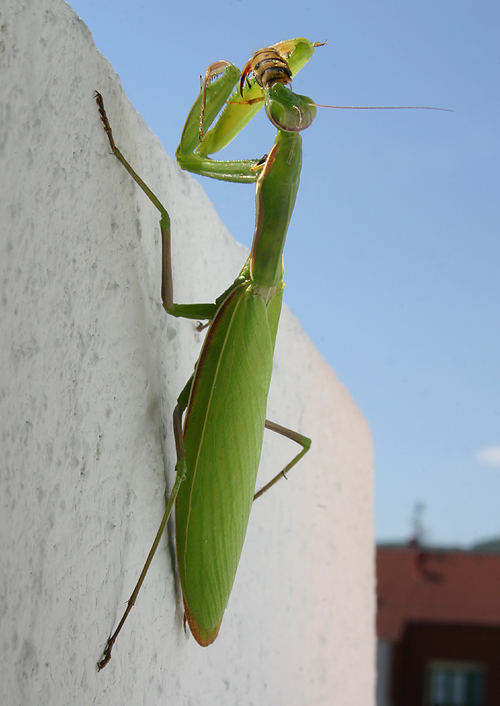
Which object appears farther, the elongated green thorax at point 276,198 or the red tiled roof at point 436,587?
the red tiled roof at point 436,587

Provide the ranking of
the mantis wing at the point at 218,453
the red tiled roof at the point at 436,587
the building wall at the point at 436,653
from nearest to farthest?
the mantis wing at the point at 218,453 < the red tiled roof at the point at 436,587 < the building wall at the point at 436,653

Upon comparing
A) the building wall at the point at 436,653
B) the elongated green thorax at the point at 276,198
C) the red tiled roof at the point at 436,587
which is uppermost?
the elongated green thorax at the point at 276,198

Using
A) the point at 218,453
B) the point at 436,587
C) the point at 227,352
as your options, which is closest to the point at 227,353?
the point at 227,352

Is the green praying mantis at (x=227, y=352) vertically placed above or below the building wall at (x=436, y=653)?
above

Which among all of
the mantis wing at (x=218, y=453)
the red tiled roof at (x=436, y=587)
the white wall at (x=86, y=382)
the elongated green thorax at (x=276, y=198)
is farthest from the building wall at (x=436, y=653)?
the elongated green thorax at (x=276, y=198)

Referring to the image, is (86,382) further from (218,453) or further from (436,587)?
(436,587)

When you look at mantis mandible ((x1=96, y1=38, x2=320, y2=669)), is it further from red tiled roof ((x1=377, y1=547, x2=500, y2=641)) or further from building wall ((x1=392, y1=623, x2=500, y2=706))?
building wall ((x1=392, y1=623, x2=500, y2=706))

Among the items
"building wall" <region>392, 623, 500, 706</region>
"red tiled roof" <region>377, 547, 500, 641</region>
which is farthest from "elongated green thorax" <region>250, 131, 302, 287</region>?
"building wall" <region>392, 623, 500, 706</region>

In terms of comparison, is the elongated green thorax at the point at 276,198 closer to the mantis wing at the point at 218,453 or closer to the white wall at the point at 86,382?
the mantis wing at the point at 218,453
